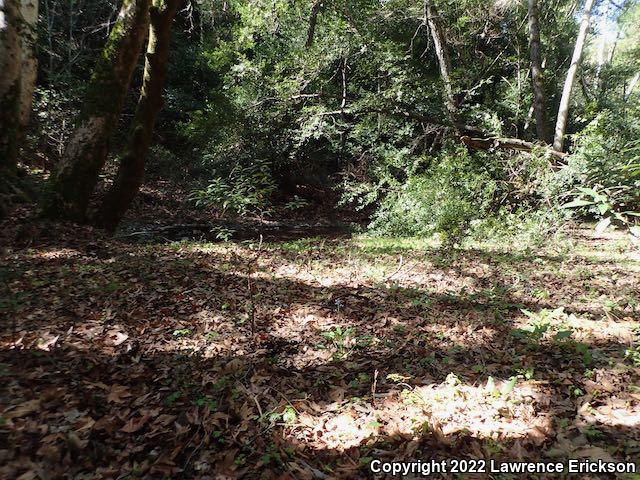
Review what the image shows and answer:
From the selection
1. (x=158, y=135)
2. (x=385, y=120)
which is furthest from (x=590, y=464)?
(x=158, y=135)

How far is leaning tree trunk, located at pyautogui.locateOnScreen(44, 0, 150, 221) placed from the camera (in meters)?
7.26

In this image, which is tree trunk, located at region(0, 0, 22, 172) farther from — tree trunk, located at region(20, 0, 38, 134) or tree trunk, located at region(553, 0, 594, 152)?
tree trunk, located at region(553, 0, 594, 152)

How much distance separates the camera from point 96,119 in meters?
7.35

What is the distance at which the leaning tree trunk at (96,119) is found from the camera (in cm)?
726

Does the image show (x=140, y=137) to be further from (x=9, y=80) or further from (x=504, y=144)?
(x=504, y=144)

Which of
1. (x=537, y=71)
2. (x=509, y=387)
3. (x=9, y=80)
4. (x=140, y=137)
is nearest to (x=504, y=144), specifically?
(x=537, y=71)

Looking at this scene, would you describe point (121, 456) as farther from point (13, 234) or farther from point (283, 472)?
point (13, 234)

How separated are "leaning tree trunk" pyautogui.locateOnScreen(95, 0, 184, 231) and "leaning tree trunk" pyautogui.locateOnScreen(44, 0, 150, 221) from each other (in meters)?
0.35

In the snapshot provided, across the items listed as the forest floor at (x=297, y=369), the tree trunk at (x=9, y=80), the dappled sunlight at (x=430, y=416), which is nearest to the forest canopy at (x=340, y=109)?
the tree trunk at (x=9, y=80)

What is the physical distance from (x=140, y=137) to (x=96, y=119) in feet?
2.82

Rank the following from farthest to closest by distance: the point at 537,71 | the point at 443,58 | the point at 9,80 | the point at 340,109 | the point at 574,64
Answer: the point at 443,58, the point at 340,109, the point at 537,71, the point at 574,64, the point at 9,80

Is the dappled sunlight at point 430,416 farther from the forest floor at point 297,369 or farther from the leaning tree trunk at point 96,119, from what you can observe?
the leaning tree trunk at point 96,119

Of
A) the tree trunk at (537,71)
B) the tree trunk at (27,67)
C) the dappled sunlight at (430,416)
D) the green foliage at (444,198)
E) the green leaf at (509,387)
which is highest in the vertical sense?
the tree trunk at (537,71)

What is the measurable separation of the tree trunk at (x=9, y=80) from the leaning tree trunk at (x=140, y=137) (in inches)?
89.4
